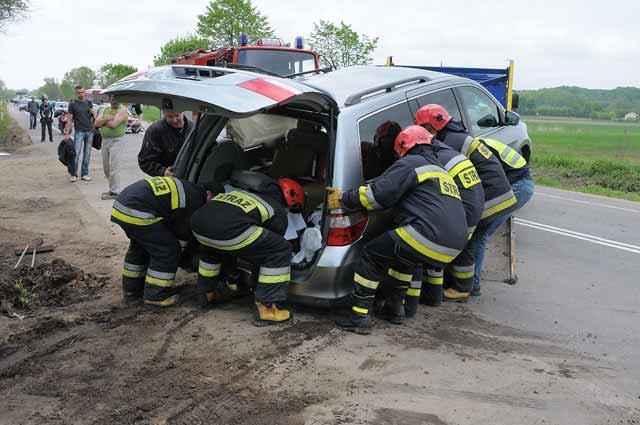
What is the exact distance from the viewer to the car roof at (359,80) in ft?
14.8

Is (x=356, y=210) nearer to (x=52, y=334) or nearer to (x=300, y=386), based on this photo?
(x=300, y=386)

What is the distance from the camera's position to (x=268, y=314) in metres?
4.30

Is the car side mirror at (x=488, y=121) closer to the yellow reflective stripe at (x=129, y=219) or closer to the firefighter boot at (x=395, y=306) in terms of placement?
the firefighter boot at (x=395, y=306)

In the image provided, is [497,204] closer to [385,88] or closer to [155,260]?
[385,88]

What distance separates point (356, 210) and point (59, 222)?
5323 mm

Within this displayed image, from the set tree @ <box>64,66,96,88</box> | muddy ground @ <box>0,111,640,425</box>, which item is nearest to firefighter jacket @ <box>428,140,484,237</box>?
muddy ground @ <box>0,111,640,425</box>

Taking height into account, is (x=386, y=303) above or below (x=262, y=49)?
below

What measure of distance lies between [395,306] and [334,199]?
1.02 metres

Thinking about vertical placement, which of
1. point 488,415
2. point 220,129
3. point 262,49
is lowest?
point 488,415

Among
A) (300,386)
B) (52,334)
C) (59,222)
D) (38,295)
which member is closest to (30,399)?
(52,334)

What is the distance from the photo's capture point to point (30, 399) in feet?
10.4

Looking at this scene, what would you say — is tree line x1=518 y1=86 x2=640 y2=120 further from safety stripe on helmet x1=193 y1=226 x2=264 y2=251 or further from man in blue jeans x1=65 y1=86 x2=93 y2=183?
safety stripe on helmet x1=193 y1=226 x2=264 y2=251

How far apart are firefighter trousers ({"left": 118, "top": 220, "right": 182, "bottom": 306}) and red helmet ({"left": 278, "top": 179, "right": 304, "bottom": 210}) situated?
955mm

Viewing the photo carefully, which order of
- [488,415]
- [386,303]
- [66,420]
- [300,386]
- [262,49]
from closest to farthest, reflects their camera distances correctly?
[66,420]
[488,415]
[300,386]
[386,303]
[262,49]
